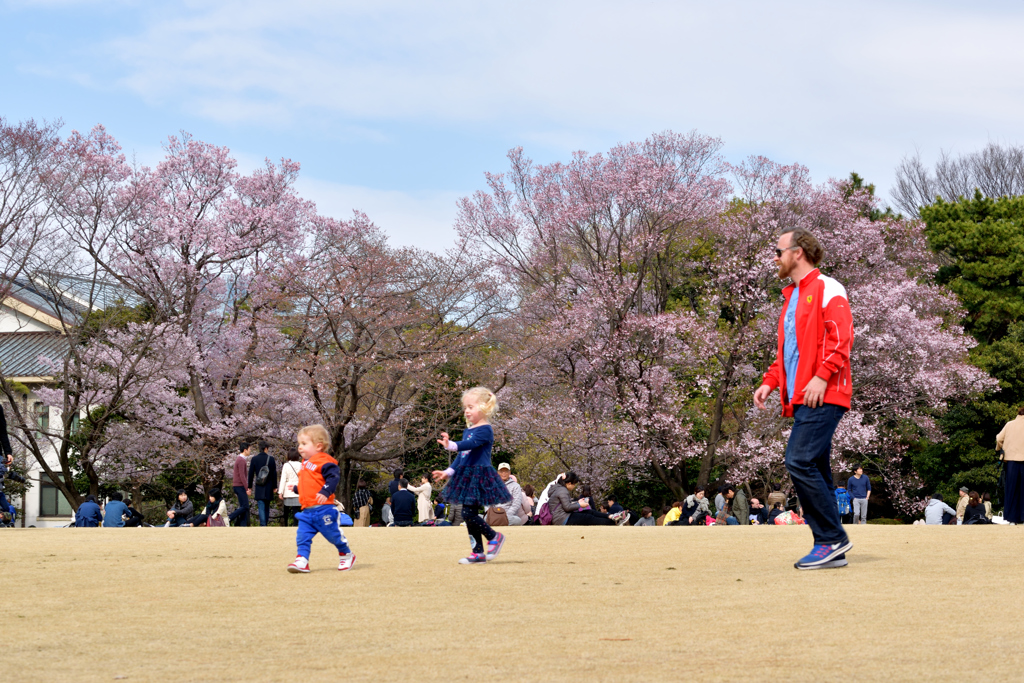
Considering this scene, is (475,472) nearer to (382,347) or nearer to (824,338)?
(824,338)

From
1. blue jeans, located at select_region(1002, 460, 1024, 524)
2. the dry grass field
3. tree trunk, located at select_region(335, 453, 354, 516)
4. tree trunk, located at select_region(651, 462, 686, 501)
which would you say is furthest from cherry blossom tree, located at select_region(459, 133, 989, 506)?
the dry grass field

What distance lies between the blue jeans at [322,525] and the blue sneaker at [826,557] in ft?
10.3

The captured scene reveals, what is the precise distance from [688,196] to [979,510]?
1431cm

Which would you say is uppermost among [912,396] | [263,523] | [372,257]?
[372,257]

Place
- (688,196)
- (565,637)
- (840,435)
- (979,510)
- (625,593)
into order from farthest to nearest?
(688,196) < (840,435) < (979,510) < (625,593) < (565,637)

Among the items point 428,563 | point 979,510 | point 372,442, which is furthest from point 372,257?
point 428,563

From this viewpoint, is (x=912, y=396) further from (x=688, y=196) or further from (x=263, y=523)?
(x=263, y=523)

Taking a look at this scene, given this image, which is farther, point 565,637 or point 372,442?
point 372,442

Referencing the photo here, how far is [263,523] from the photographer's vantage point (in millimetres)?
17828

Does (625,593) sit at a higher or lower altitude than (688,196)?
lower

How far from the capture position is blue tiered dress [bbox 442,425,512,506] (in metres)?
7.82

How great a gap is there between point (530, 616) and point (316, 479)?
319 cm

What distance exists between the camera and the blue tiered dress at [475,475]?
7.82m

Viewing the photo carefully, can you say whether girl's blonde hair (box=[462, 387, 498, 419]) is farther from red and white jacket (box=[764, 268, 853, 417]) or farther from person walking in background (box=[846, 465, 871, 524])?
person walking in background (box=[846, 465, 871, 524])
